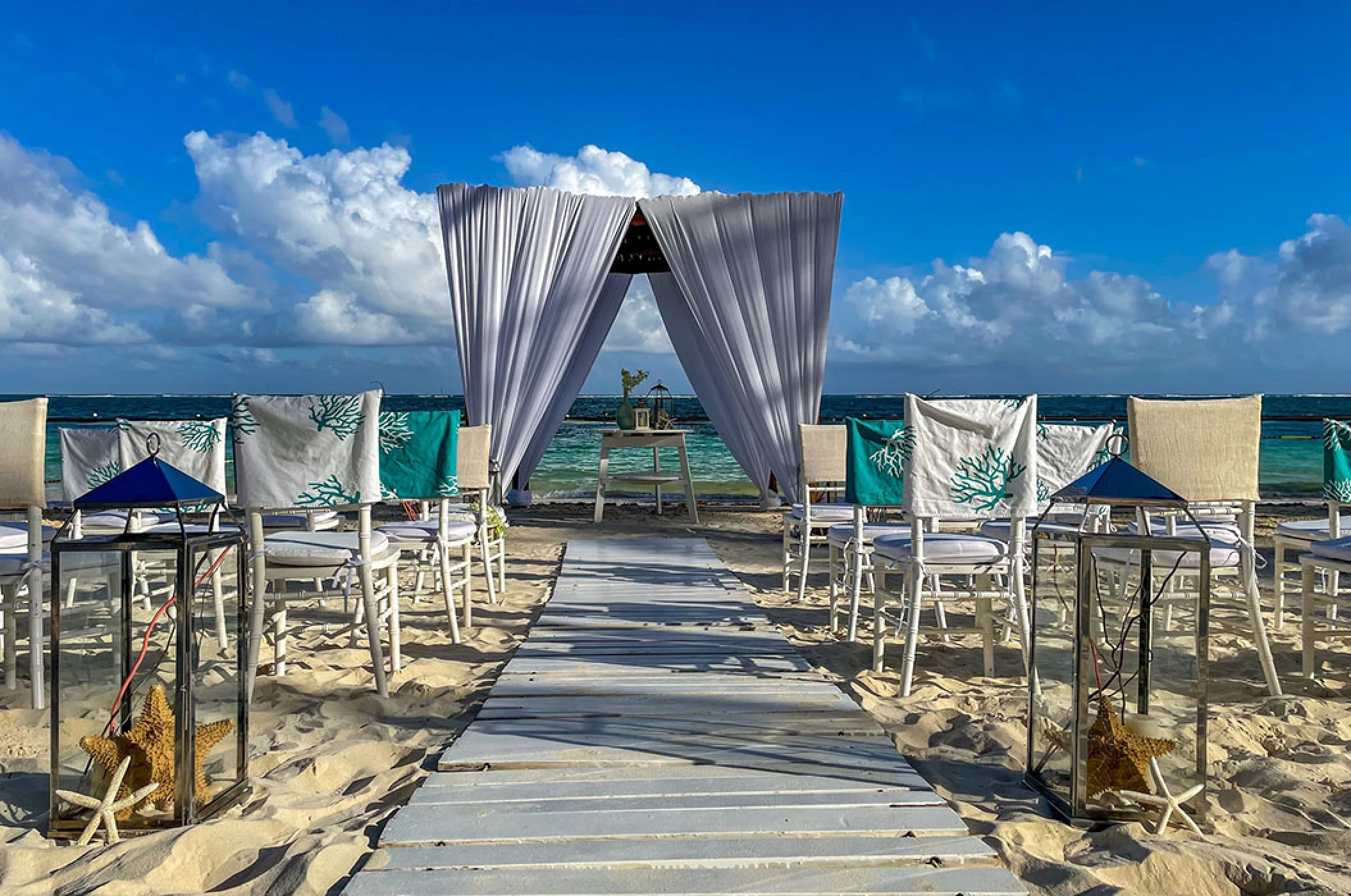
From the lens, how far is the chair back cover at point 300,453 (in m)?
2.67

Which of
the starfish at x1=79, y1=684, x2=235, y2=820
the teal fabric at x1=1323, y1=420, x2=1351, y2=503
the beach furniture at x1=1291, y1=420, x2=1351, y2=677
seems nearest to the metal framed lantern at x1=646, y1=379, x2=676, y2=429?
the beach furniture at x1=1291, y1=420, x2=1351, y2=677

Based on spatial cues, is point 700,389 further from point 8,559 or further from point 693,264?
point 8,559

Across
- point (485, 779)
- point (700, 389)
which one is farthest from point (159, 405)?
point (485, 779)

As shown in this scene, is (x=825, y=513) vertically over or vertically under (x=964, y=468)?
under

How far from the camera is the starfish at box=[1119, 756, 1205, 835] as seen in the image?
1765 millimetres

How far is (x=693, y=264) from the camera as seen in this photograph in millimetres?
7348

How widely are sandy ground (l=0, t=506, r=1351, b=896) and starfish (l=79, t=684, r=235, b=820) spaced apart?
9 centimetres

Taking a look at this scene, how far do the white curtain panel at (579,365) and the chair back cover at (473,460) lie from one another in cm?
359

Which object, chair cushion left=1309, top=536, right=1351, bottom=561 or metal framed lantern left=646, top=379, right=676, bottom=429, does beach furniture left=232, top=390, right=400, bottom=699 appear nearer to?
chair cushion left=1309, top=536, right=1351, bottom=561

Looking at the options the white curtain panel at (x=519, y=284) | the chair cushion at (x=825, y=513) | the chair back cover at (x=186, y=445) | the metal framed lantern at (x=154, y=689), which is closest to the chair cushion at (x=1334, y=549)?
the chair cushion at (x=825, y=513)

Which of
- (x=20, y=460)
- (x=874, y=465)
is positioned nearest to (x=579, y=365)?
(x=874, y=465)

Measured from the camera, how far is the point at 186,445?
136 inches

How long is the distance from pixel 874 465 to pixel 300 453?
5.94 ft

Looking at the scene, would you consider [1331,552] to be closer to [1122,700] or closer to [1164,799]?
[1122,700]
